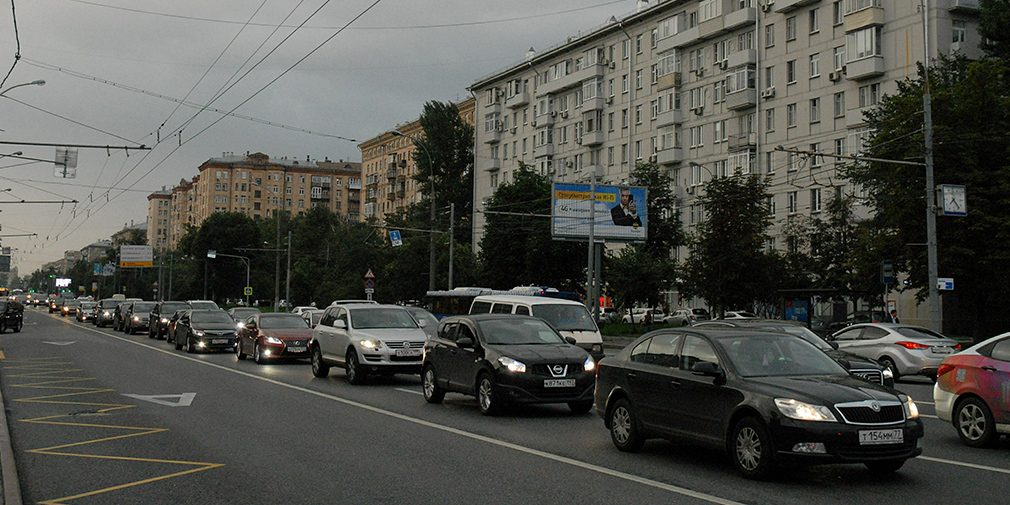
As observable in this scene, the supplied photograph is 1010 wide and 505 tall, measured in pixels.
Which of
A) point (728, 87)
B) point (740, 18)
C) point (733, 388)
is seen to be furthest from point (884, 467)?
point (728, 87)

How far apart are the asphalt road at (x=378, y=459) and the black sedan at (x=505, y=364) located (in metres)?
0.35

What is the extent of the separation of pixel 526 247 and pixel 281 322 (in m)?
34.2

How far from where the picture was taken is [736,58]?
2211 inches

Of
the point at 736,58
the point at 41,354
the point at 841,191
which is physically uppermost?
the point at 736,58

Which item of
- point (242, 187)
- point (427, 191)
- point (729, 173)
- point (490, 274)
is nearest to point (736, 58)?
point (729, 173)

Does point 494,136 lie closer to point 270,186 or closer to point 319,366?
point 319,366

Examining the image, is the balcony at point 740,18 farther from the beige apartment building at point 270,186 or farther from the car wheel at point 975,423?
the beige apartment building at point 270,186

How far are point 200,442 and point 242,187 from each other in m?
155

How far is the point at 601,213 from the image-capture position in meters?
47.2

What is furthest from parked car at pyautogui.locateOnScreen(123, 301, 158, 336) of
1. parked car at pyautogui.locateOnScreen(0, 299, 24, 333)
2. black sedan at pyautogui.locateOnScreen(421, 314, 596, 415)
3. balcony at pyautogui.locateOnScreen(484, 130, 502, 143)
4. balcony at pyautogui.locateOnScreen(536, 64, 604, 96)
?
balcony at pyautogui.locateOnScreen(484, 130, 502, 143)

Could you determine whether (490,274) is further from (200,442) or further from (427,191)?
(200,442)

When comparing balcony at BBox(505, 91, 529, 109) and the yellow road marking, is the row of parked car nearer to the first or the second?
the yellow road marking

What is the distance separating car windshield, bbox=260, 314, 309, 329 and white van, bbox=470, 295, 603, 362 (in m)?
7.35

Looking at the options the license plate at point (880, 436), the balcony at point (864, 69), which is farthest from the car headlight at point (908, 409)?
the balcony at point (864, 69)
